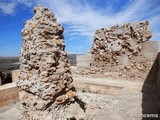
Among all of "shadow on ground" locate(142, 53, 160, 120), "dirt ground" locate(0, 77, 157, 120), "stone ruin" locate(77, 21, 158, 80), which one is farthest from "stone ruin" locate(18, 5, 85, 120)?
"stone ruin" locate(77, 21, 158, 80)

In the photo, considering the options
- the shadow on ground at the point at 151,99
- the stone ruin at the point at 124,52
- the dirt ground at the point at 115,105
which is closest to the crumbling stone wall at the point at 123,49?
the stone ruin at the point at 124,52

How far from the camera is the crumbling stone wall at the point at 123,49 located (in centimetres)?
607

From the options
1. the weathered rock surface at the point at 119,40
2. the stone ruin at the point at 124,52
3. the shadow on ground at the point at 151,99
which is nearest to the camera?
the shadow on ground at the point at 151,99

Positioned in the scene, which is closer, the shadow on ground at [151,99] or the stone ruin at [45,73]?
the shadow on ground at [151,99]

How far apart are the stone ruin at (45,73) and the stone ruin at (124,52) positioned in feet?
8.49

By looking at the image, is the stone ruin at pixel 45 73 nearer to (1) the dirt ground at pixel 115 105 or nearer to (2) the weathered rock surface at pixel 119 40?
(1) the dirt ground at pixel 115 105

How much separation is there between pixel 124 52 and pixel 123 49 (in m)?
0.11

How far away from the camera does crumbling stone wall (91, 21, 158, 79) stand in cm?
607

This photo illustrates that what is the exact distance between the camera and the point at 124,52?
6.42 m

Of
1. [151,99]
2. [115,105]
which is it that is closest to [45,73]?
[115,105]

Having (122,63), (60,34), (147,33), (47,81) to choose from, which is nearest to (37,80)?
(47,81)

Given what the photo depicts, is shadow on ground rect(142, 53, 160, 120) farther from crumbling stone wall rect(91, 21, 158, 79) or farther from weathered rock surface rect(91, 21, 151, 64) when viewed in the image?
weathered rock surface rect(91, 21, 151, 64)

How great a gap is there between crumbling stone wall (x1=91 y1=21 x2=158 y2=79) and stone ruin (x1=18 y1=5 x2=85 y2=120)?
2604 mm

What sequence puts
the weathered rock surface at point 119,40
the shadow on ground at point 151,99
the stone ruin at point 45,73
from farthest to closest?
the weathered rock surface at point 119,40, the stone ruin at point 45,73, the shadow on ground at point 151,99
